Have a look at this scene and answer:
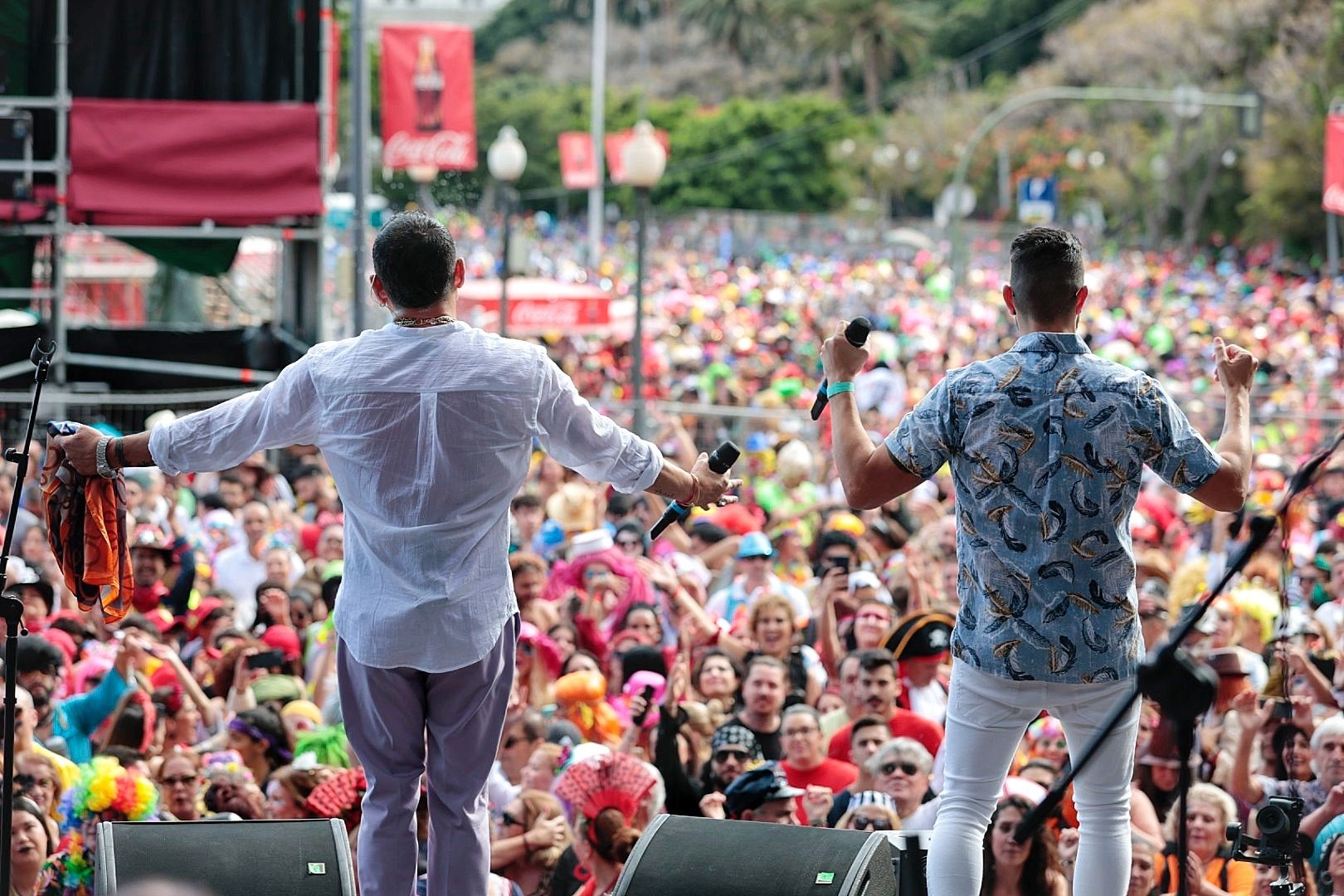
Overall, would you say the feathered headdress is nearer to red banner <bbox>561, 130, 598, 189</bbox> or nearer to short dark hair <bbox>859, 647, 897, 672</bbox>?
short dark hair <bbox>859, 647, 897, 672</bbox>

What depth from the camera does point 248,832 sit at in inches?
173

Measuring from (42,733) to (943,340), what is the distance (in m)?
21.1

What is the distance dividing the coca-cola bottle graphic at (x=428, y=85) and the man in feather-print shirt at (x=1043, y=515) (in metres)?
14.1

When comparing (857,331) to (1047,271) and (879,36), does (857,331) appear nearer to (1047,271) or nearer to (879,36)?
(1047,271)

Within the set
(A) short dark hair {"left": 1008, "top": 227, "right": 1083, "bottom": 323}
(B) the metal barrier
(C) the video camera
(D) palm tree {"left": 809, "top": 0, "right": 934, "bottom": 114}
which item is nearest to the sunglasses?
(C) the video camera

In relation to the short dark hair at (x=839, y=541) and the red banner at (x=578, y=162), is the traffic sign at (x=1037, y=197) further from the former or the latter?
the short dark hair at (x=839, y=541)

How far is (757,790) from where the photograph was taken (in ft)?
19.4

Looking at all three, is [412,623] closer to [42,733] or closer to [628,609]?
[42,733]

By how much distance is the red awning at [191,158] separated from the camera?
1275 centimetres

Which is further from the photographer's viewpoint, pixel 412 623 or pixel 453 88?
pixel 453 88

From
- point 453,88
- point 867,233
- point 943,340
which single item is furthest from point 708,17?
point 453,88

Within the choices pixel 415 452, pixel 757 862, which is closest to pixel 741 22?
pixel 757 862

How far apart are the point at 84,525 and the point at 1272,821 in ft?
9.33

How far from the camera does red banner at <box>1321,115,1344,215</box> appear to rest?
16281 mm
